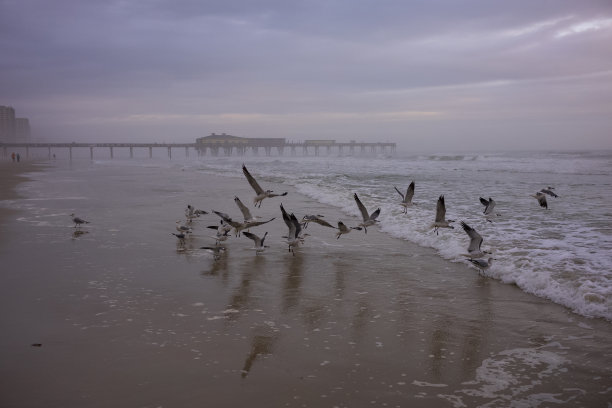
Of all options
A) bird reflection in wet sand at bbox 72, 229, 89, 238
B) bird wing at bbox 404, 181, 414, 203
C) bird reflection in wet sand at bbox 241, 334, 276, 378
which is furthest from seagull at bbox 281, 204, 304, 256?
bird reflection in wet sand at bbox 72, 229, 89, 238

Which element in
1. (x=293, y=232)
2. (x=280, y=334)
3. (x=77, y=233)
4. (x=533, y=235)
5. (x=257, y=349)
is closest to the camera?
(x=257, y=349)

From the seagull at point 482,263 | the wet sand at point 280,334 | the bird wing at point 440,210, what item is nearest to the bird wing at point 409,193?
the bird wing at point 440,210

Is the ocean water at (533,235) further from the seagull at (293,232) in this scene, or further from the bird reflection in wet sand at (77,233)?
the bird reflection in wet sand at (77,233)

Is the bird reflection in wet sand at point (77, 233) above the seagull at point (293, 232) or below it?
below

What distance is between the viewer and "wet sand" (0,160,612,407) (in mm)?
3883

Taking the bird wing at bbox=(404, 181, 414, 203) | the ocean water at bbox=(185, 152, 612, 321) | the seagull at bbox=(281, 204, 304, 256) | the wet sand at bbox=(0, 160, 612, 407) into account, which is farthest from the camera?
the bird wing at bbox=(404, 181, 414, 203)

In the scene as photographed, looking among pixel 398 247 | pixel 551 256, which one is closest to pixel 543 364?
pixel 551 256

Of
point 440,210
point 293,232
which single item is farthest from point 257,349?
point 440,210

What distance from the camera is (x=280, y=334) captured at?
16.7 feet

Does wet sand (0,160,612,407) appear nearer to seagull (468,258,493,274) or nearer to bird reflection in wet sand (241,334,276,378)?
bird reflection in wet sand (241,334,276,378)

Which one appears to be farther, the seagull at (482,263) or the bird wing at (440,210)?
the bird wing at (440,210)

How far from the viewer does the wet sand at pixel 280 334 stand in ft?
12.7

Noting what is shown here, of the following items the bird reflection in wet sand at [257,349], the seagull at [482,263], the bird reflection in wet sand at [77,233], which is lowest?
the bird reflection in wet sand at [257,349]

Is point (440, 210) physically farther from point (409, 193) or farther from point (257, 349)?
point (257, 349)
